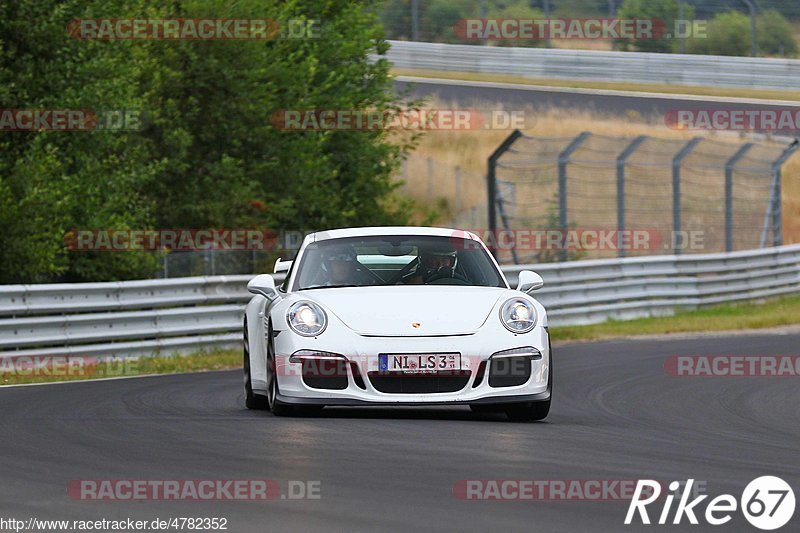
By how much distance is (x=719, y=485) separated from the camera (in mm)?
6746

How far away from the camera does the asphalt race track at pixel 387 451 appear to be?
6.01 metres

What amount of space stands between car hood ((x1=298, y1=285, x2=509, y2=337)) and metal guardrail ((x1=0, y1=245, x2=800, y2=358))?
6.20 meters

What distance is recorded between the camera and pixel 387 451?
307 inches

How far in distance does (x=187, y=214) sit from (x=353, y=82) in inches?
200

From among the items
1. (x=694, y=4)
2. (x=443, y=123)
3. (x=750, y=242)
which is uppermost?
(x=694, y=4)

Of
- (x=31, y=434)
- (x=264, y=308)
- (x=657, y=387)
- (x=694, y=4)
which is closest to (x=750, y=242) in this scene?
(x=694, y=4)

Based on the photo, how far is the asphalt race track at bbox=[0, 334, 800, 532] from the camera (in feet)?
19.7

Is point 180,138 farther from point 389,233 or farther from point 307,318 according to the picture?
point 307,318

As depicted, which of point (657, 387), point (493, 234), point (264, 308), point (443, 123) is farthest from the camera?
point (443, 123)

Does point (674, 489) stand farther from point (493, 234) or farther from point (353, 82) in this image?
point (353, 82)

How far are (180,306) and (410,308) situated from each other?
27.2ft

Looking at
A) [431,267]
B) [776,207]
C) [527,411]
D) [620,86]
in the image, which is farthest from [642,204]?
[527,411]

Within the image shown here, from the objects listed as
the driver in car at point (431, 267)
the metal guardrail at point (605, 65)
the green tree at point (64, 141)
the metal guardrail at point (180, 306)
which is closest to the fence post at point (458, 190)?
the metal guardrail at point (605, 65)

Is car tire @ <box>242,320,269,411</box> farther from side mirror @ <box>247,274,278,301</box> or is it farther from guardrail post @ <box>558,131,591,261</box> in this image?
guardrail post @ <box>558,131,591,261</box>
